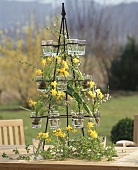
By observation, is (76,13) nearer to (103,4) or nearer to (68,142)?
(103,4)

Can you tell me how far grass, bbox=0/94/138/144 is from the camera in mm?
10401

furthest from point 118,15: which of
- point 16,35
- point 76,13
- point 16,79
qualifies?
point 16,79

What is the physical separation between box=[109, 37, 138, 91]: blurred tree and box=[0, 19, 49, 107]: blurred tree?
2835mm

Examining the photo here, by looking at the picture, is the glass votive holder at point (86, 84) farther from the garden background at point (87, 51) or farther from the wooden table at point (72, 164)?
the garden background at point (87, 51)

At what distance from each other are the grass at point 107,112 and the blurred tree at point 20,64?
18.0 inches

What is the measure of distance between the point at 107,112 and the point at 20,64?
215 centimetres

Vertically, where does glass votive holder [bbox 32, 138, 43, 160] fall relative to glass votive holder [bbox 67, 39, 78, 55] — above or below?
below

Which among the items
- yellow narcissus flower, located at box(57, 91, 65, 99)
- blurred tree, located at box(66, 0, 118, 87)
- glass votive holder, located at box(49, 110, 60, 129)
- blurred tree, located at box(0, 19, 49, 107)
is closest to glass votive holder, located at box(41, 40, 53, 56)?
yellow narcissus flower, located at box(57, 91, 65, 99)

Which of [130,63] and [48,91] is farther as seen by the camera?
[130,63]

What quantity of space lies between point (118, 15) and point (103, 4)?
2.47 feet

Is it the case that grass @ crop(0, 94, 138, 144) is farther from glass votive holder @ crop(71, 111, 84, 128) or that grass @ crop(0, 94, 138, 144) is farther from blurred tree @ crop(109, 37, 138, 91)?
glass votive holder @ crop(71, 111, 84, 128)

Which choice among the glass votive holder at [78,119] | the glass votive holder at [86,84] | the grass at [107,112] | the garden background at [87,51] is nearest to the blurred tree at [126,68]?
the garden background at [87,51]

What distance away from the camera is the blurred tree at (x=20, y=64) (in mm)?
12445

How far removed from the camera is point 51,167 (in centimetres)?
380
